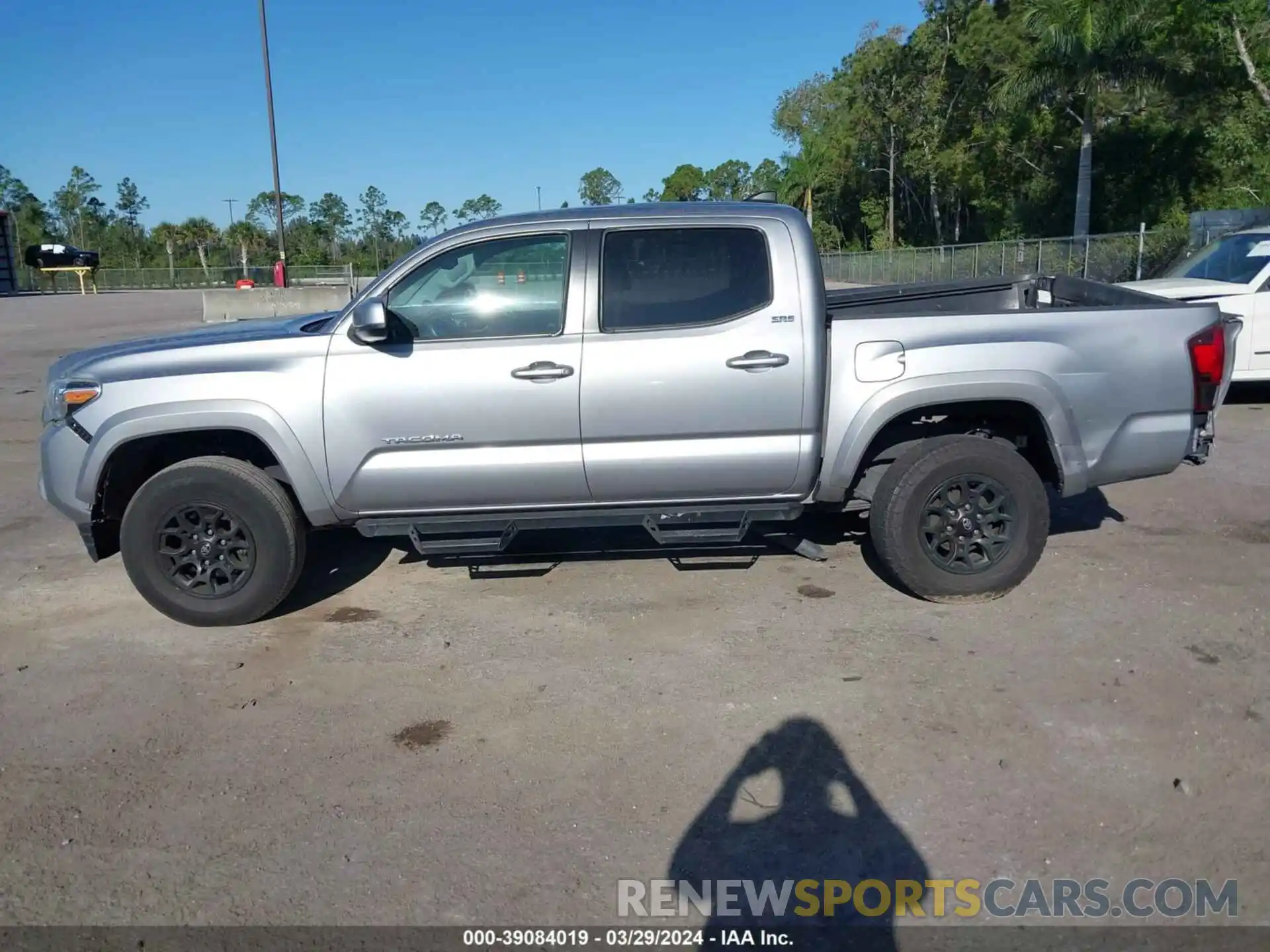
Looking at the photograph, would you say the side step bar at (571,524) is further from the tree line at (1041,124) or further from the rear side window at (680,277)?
the tree line at (1041,124)

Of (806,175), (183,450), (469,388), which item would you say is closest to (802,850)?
(469,388)

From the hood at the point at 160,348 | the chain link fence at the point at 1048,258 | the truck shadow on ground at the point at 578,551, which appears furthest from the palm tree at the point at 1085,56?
the hood at the point at 160,348

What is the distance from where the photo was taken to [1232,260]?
1061 cm

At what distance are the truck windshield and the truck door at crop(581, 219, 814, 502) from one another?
7.56 m

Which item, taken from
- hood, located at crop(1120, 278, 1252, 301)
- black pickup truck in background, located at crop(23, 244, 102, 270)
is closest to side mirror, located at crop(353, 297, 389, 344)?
hood, located at crop(1120, 278, 1252, 301)

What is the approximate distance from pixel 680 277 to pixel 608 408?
30.1 inches

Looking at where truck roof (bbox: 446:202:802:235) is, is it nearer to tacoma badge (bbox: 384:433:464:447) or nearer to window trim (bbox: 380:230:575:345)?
window trim (bbox: 380:230:575:345)

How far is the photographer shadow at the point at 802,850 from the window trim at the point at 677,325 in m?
2.11

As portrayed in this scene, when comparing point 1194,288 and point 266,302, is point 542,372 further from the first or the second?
point 266,302

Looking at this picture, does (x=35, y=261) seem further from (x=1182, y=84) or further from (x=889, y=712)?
(x=889, y=712)

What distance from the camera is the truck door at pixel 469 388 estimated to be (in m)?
4.84

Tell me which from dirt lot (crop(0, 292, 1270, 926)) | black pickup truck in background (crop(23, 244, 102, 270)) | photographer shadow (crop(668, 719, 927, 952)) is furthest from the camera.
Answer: black pickup truck in background (crop(23, 244, 102, 270))

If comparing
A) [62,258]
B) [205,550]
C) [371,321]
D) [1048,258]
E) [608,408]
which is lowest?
[205,550]

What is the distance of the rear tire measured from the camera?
5.06 meters
